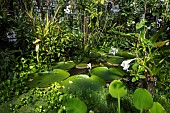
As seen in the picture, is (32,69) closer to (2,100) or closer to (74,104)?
(2,100)

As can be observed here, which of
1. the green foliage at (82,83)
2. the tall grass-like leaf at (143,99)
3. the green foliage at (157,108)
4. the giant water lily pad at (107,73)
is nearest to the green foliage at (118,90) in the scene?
the tall grass-like leaf at (143,99)

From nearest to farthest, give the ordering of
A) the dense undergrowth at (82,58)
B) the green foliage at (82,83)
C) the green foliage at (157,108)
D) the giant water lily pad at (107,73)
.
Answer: the green foliage at (157,108)
the dense undergrowth at (82,58)
the green foliage at (82,83)
the giant water lily pad at (107,73)

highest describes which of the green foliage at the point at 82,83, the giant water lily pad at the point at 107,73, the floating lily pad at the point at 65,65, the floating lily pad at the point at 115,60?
the floating lily pad at the point at 115,60

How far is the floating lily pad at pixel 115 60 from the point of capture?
10.7 feet

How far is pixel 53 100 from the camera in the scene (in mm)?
2381

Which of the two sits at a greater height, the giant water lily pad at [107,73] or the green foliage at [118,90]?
the green foliage at [118,90]

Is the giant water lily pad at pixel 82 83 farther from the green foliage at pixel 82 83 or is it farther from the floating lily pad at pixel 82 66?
the floating lily pad at pixel 82 66

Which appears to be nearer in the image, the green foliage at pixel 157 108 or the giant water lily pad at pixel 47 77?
the green foliage at pixel 157 108

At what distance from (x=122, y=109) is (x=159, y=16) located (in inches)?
107

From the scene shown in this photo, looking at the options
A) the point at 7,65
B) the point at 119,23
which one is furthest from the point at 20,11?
the point at 119,23

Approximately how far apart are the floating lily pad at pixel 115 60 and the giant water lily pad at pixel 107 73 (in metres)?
0.26

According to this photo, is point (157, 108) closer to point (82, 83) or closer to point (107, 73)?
point (82, 83)

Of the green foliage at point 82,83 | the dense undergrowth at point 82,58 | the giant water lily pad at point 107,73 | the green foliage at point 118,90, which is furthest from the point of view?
the giant water lily pad at point 107,73

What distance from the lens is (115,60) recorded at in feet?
10.9
